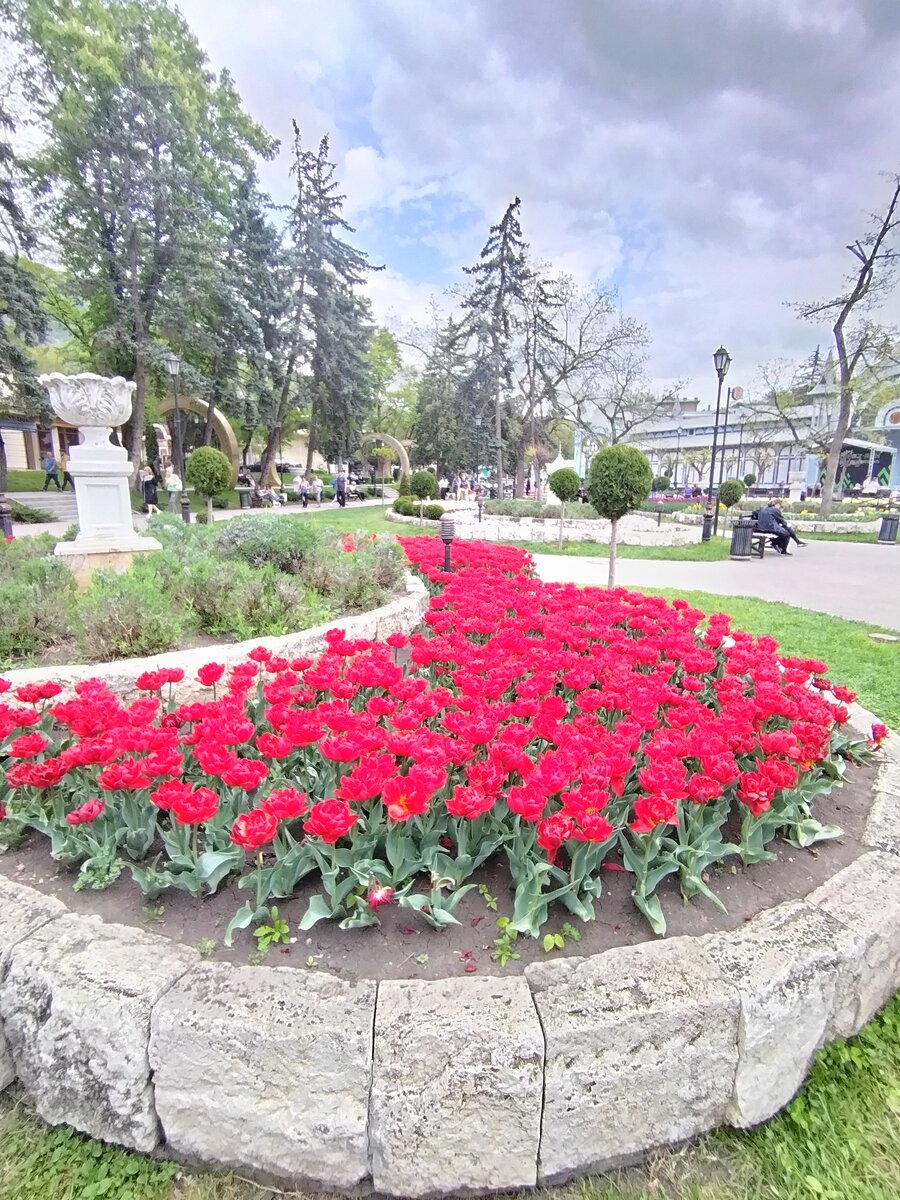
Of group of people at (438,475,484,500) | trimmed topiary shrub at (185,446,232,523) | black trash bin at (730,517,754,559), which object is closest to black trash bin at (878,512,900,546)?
black trash bin at (730,517,754,559)

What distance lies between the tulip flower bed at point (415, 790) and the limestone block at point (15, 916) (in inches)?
4.9

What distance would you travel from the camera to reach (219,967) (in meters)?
1.37

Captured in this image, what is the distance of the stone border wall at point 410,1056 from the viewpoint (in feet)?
3.93

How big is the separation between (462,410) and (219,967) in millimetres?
29527

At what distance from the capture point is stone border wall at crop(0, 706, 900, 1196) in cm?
120

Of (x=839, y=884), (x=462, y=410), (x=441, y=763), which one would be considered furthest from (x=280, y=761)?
(x=462, y=410)

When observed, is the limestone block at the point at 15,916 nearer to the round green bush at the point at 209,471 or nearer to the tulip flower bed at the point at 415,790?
the tulip flower bed at the point at 415,790

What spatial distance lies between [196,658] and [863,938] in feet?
9.49

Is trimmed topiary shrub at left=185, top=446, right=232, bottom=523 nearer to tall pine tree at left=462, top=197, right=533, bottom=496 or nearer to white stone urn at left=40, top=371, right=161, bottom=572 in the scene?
white stone urn at left=40, top=371, right=161, bottom=572

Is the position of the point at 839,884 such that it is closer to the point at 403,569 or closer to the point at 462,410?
the point at 403,569

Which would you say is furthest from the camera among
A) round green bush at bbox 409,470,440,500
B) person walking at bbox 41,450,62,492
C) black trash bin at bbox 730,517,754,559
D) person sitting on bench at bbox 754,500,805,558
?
round green bush at bbox 409,470,440,500

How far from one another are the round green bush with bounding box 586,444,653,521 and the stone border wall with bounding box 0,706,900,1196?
5625 millimetres

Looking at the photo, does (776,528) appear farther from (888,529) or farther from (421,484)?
(421,484)

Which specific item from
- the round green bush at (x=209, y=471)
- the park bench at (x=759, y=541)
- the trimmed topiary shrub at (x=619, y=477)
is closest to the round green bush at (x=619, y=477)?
the trimmed topiary shrub at (x=619, y=477)
